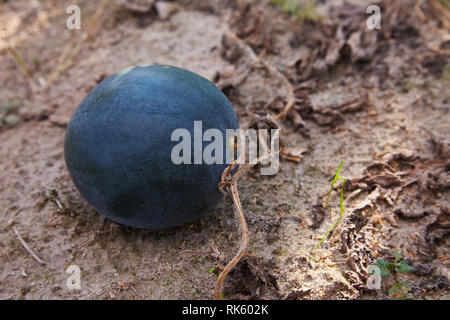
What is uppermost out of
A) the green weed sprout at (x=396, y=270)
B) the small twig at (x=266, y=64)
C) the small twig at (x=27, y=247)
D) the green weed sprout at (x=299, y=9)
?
the green weed sprout at (x=299, y=9)

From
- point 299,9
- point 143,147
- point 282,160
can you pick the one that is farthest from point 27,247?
point 299,9

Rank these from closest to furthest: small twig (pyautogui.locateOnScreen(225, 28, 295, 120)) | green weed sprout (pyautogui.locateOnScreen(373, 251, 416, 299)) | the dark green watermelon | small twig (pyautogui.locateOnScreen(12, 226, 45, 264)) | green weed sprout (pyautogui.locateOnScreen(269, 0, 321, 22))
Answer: the dark green watermelon
green weed sprout (pyautogui.locateOnScreen(373, 251, 416, 299))
small twig (pyautogui.locateOnScreen(12, 226, 45, 264))
small twig (pyautogui.locateOnScreen(225, 28, 295, 120))
green weed sprout (pyautogui.locateOnScreen(269, 0, 321, 22))

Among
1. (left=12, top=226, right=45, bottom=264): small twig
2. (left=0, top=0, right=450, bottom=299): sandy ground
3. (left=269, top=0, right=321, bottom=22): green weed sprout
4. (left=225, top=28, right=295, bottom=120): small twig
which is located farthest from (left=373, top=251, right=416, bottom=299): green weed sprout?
(left=269, top=0, right=321, bottom=22): green weed sprout

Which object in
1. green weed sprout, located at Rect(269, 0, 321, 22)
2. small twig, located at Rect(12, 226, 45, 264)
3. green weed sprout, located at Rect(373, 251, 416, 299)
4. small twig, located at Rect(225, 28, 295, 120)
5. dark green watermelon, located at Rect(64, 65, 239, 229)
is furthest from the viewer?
green weed sprout, located at Rect(269, 0, 321, 22)

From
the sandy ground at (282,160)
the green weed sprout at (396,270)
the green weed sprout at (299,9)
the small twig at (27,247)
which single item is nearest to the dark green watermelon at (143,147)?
the sandy ground at (282,160)

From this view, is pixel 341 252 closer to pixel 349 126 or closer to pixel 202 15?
pixel 349 126

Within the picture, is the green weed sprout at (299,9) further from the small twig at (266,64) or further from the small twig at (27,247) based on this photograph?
the small twig at (27,247)

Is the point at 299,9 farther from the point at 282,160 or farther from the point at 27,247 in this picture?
the point at 27,247

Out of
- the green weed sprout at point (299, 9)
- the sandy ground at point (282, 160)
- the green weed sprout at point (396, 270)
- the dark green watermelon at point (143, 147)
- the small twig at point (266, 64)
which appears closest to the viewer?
the dark green watermelon at point (143, 147)

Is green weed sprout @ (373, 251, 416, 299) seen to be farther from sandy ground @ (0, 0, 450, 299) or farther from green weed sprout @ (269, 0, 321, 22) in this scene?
green weed sprout @ (269, 0, 321, 22)
